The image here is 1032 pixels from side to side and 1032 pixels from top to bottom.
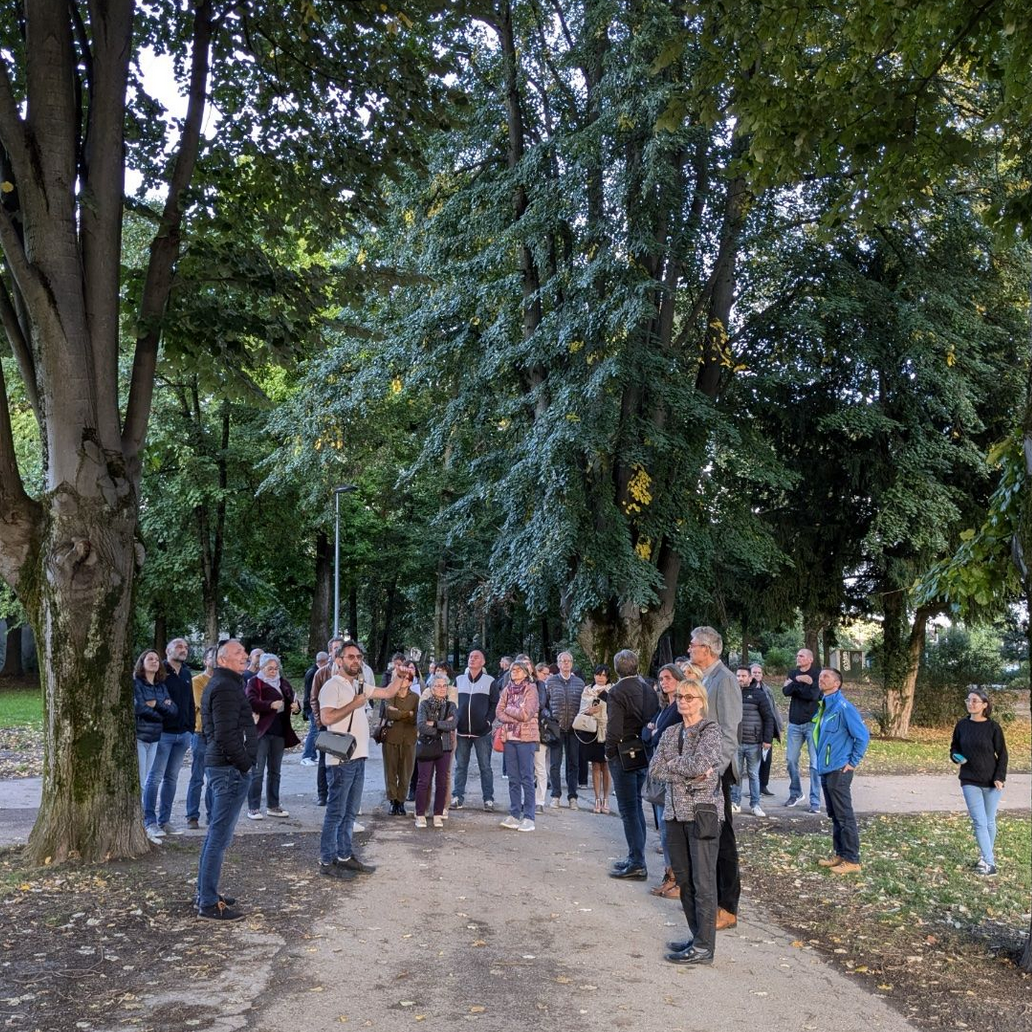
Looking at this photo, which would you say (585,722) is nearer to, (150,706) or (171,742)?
(171,742)

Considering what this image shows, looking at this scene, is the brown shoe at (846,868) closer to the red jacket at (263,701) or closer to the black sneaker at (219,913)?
the black sneaker at (219,913)

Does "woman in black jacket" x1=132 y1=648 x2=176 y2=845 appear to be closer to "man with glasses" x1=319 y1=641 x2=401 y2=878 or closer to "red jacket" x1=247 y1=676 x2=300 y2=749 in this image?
"red jacket" x1=247 y1=676 x2=300 y2=749

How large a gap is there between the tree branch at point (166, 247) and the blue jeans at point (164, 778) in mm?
2859

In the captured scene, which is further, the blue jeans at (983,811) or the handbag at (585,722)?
the handbag at (585,722)

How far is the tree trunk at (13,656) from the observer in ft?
147

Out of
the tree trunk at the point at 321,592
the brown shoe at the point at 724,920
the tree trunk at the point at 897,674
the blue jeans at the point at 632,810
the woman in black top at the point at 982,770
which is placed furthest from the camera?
the tree trunk at the point at 321,592

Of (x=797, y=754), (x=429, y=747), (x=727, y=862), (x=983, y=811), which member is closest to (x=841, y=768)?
(x=983, y=811)

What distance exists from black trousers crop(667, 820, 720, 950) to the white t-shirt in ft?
9.78

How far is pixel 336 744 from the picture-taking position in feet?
28.6

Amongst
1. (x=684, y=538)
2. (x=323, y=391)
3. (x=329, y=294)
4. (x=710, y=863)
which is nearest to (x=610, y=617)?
(x=684, y=538)

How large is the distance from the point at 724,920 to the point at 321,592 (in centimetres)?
3147

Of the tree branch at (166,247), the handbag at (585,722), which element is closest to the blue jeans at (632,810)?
the handbag at (585,722)

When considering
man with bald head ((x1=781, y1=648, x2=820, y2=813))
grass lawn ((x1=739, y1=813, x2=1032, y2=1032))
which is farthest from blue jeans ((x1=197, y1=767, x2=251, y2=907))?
man with bald head ((x1=781, y1=648, x2=820, y2=813))

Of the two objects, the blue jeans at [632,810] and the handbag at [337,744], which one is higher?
the handbag at [337,744]
